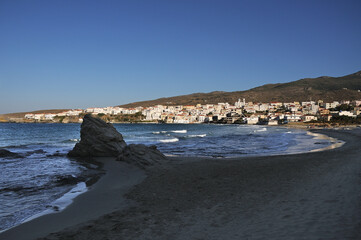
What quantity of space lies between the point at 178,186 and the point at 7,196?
20.3 ft

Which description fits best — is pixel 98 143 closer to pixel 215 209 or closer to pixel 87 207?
pixel 87 207

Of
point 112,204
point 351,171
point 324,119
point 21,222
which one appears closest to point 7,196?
point 21,222

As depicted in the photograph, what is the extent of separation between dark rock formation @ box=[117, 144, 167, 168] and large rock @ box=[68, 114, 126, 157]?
2.61 metres

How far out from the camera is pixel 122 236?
5293 mm

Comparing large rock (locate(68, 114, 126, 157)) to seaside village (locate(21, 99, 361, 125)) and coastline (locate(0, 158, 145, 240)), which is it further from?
seaside village (locate(21, 99, 361, 125))

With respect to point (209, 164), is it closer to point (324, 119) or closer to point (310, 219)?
point (310, 219)

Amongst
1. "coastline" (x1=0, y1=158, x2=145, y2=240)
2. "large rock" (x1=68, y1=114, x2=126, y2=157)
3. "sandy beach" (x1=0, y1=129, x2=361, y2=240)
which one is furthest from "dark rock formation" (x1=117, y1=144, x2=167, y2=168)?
"sandy beach" (x1=0, y1=129, x2=361, y2=240)

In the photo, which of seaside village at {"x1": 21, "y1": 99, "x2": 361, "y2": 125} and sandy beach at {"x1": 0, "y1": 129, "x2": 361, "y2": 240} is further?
seaside village at {"x1": 21, "y1": 99, "x2": 361, "y2": 125}

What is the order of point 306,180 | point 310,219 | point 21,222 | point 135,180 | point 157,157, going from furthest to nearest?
point 157,157 → point 135,180 → point 306,180 → point 21,222 → point 310,219

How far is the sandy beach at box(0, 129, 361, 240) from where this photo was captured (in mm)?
5207

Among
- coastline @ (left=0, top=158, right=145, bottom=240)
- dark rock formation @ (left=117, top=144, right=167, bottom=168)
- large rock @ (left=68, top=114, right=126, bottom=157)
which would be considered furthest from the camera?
large rock @ (left=68, top=114, right=126, bottom=157)

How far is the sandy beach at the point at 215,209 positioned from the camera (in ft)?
17.1

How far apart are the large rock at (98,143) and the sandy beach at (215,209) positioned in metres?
7.13

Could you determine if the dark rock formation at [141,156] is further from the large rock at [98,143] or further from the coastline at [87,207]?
the large rock at [98,143]
